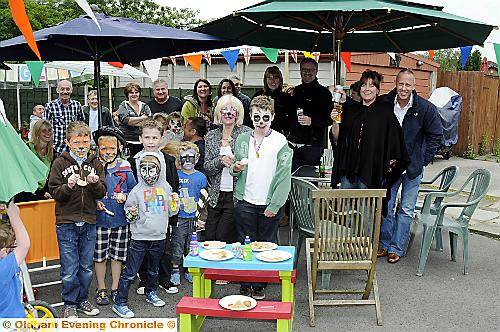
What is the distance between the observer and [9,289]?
273 cm

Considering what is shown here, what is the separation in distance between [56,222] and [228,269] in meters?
1.37

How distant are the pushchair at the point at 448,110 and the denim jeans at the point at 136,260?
902 cm

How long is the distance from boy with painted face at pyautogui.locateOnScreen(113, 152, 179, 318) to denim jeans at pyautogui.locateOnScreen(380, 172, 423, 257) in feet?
8.61

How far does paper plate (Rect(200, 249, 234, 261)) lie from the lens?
13.6 feet

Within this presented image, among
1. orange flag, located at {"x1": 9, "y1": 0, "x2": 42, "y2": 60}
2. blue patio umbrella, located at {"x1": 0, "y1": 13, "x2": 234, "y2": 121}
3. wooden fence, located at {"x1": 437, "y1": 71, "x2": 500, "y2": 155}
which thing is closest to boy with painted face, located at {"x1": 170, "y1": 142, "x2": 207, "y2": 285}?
blue patio umbrella, located at {"x1": 0, "y1": 13, "x2": 234, "y2": 121}

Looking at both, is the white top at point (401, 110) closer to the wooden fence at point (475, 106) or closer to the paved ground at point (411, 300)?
the paved ground at point (411, 300)

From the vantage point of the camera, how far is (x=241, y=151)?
186 inches

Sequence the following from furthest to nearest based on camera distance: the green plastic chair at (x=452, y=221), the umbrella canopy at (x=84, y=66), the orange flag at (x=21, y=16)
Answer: the umbrella canopy at (x=84, y=66)
the green plastic chair at (x=452, y=221)
the orange flag at (x=21, y=16)

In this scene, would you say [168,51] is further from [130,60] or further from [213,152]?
[213,152]

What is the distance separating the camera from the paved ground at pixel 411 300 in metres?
4.40

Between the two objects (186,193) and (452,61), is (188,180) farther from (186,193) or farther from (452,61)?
(452,61)

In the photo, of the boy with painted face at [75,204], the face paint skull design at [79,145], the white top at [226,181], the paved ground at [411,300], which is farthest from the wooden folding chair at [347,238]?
the face paint skull design at [79,145]

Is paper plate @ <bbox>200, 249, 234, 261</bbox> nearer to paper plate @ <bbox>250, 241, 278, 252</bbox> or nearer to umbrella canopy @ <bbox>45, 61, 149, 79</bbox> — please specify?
paper plate @ <bbox>250, 241, 278, 252</bbox>

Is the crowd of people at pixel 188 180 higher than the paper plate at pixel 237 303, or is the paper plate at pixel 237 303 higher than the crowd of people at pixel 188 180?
the crowd of people at pixel 188 180
